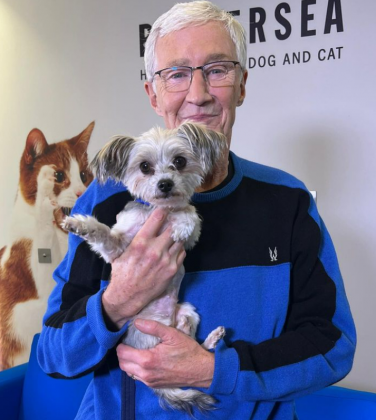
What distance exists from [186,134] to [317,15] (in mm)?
1470

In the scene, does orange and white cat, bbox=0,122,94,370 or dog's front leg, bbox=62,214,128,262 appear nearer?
dog's front leg, bbox=62,214,128,262

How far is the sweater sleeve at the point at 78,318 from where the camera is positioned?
1.05 metres

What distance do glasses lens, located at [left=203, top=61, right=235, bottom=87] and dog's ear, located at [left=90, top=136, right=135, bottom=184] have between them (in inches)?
10.8

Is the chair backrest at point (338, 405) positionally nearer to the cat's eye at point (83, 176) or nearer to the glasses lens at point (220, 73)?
the glasses lens at point (220, 73)

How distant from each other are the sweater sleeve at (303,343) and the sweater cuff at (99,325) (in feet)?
0.82

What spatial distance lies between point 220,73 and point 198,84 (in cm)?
8

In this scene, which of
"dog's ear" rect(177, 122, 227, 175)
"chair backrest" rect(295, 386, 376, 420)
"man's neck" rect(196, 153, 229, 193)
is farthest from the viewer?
"chair backrest" rect(295, 386, 376, 420)

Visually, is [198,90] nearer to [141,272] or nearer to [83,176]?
[141,272]

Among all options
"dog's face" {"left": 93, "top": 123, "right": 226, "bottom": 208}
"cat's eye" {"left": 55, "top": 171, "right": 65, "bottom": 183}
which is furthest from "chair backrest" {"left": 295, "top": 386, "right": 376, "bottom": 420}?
"cat's eye" {"left": 55, "top": 171, "right": 65, "bottom": 183}

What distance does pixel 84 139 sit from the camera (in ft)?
9.37

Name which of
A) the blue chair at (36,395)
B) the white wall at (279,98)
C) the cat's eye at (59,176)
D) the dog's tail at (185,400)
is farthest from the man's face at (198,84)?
the cat's eye at (59,176)

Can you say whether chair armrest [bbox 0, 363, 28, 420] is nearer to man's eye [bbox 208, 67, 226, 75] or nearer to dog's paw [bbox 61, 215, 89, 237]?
dog's paw [bbox 61, 215, 89, 237]

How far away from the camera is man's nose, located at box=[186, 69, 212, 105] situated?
120 centimetres

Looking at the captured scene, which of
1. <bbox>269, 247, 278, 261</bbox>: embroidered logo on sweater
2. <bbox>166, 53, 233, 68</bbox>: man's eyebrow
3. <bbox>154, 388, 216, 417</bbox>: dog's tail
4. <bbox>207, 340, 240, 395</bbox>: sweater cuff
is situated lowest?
<bbox>154, 388, 216, 417</bbox>: dog's tail
